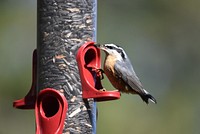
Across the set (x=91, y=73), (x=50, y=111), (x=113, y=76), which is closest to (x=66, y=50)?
(x=91, y=73)

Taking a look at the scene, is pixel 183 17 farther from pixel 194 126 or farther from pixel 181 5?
pixel 194 126

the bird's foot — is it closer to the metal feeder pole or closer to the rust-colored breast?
the metal feeder pole

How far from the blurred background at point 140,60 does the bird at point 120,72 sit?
9635 millimetres

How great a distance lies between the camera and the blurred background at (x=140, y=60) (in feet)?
85.7

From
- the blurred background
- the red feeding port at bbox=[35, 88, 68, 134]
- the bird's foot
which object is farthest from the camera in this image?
the blurred background

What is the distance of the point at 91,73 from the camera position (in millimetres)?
13938

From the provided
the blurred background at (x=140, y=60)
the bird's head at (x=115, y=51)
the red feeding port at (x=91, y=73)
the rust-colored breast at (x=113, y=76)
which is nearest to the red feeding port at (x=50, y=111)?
the red feeding port at (x=91, y=73)

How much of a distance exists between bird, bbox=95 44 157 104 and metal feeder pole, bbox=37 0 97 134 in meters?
1.04

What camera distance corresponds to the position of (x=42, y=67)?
544 inches

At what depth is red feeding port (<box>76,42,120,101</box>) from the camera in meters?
13.7

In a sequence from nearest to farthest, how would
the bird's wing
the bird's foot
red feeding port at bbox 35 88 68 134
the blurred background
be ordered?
red feeding port at bbox 35 88 68 134, the bird's foot, the bird's wing, the blurred background

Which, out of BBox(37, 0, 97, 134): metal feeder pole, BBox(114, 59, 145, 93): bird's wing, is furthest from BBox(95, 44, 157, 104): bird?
BBox(37, 0, 97, 134): metal feeder pole

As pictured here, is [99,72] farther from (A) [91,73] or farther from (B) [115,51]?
(B) [115,51]

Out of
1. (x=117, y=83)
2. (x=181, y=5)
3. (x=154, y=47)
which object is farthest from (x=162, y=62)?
(x=117, y=83)
